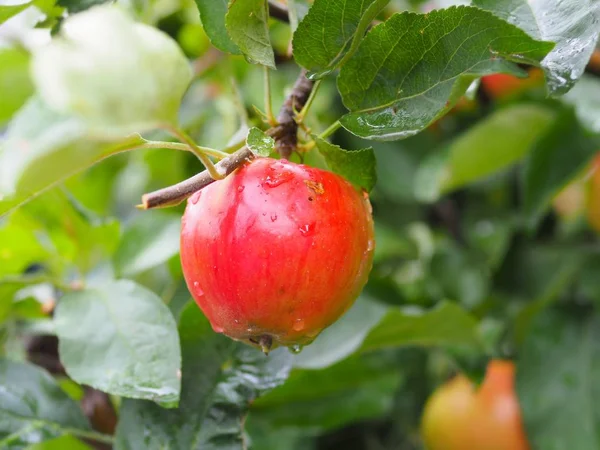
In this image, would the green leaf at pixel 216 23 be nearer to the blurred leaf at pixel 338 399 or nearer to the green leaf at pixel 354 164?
the green leaf at pixel 354 164

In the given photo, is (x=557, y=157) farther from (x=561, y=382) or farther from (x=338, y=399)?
(x=338, y=399)

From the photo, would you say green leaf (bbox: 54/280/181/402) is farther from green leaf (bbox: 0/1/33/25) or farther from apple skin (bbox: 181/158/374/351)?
green leaf (bbox: 0/1/33/25)

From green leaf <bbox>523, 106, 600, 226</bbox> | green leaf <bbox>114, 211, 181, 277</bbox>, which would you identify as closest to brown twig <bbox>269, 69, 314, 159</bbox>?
green leaf <bbox>114, 211, 181, 277</bbox>

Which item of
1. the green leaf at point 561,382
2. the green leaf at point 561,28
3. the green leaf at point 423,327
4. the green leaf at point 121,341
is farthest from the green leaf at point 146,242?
the green leaf at point 561,382

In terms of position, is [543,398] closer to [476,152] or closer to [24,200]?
[476,152]

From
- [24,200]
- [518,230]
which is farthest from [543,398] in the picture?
[24,200]
